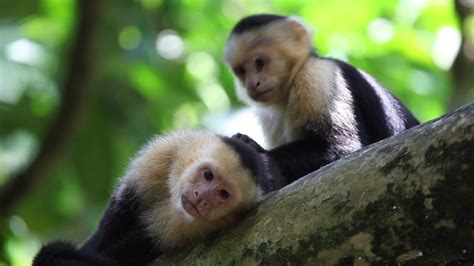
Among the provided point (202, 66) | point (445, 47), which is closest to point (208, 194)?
point (445, 47)

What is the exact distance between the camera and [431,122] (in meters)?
2.51

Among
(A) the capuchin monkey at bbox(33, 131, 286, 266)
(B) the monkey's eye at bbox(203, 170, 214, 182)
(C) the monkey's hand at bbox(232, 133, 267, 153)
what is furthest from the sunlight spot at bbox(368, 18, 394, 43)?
(B) the monkey's eye at bbox(203, 170, 214, 182)

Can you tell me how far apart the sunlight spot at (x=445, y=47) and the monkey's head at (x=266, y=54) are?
167cm

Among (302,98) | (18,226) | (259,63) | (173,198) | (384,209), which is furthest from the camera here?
(18,226)

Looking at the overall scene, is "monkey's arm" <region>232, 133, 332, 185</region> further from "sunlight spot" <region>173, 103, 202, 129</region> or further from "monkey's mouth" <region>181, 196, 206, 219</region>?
"sunlight spot" <region>173, 103, 202, 129</region>

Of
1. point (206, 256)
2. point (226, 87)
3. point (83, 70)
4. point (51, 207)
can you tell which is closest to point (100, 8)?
point (83, 70)

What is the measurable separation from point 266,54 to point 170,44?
2.06 meters

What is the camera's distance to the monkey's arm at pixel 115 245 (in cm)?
325

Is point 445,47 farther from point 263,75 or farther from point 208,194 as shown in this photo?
point 208,194

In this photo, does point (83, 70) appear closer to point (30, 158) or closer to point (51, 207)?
point (30, 158)

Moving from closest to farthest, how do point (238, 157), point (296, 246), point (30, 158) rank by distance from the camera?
point (296, 246) < point (238, 157) < point (30, 158)

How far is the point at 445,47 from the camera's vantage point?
6711mm

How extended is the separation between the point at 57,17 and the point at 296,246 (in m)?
4.06

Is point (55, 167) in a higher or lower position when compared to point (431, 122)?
lower
